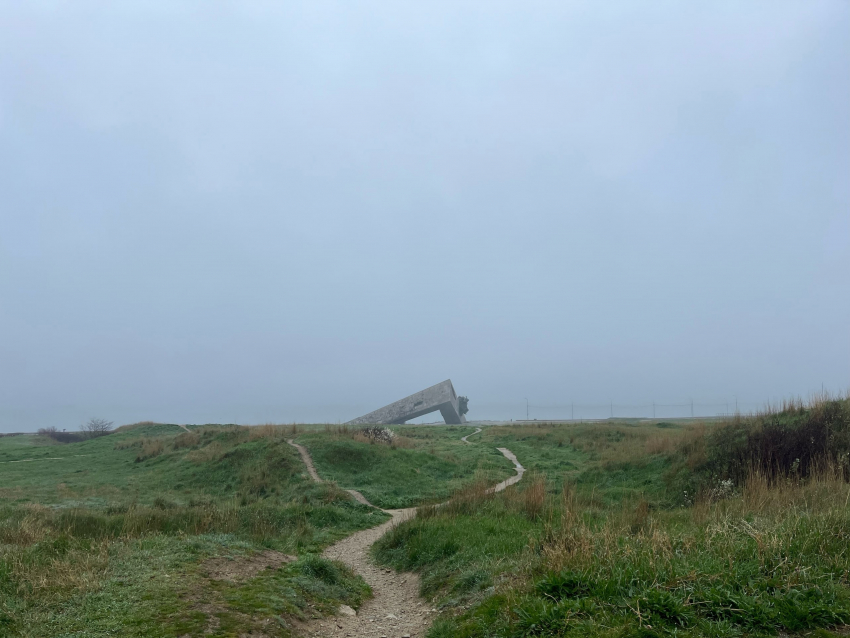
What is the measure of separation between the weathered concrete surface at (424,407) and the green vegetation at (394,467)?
26008mm

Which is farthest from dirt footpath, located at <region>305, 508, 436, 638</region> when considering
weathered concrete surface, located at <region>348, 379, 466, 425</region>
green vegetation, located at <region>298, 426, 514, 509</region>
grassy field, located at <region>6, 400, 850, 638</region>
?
weathered concrete surface, located at <region>348, 379, 466, 425</region>

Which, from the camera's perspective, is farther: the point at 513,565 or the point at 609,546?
the point at 513,565

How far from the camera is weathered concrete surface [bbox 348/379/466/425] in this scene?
5697cm

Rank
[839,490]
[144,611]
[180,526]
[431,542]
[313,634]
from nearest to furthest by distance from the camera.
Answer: [144,611]
[313,634]
[839,490]
[431,542]
[180,526]

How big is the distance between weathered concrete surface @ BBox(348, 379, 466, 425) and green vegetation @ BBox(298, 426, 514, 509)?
26008 millimetres

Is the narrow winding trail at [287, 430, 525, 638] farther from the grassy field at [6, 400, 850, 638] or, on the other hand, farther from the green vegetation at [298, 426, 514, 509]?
the green vegetation at [298, 426, 514, 509]

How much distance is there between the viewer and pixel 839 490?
8836 millimetres

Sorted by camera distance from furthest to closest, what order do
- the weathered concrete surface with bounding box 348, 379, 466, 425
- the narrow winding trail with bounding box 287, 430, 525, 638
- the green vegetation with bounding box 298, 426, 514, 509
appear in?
the weathered concrete surface with bounding box 348, 379, 466, 425
the green vegetation with bounding box 298, 426, 514, 509
the narrow winding trail with bounding box 287, 430, 525, 638

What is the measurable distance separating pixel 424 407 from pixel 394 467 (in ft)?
110

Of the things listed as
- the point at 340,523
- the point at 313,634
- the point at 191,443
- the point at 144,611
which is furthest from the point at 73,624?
the point at 191,443

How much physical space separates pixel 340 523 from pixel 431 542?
5.75 meters

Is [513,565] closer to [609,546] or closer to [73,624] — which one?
[609,546]

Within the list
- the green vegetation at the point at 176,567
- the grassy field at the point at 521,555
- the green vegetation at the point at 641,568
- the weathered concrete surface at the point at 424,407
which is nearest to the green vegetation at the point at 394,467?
the grassy field at the point at 521,555

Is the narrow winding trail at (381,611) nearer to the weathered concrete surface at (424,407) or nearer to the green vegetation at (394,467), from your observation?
the green vegetation at (394,467)
